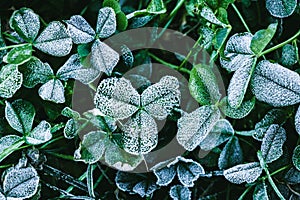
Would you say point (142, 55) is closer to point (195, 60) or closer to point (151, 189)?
point (195, 60)

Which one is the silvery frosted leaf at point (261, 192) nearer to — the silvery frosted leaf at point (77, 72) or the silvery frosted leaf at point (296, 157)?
the silvery frosted leaf at point (296, 157)

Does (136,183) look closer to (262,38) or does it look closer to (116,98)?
(116,98)

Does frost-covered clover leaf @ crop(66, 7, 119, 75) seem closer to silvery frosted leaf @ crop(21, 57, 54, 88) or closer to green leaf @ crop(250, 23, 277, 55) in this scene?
silvery frosted leaf @ crop(21, 57, 54, 88)

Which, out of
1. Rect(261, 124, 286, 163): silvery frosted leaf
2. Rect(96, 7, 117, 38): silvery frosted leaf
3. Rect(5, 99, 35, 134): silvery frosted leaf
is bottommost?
Rect(261, 124, 286, 163): silvery frosted leaf

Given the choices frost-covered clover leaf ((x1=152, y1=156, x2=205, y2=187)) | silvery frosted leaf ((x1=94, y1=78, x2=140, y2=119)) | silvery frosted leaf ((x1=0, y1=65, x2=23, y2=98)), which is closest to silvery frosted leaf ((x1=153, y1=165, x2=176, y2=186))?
frost-covered clover leaf ((x1=152, y1=156, x2=205, y2=187))

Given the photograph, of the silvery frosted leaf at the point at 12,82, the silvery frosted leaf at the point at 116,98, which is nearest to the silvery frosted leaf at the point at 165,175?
the silvery frosted leaf at the point at 116,98

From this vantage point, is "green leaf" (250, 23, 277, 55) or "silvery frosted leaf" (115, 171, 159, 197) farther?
"silvery frosted leaf" (115, 171, 159, 197)

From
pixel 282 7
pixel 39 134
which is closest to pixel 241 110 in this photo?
pixel 282 7
